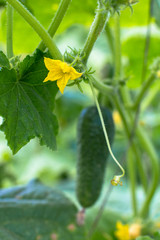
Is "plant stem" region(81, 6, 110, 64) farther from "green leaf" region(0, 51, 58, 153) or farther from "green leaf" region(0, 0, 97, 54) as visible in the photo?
"green leaf" region(0, 0, 97, 54)

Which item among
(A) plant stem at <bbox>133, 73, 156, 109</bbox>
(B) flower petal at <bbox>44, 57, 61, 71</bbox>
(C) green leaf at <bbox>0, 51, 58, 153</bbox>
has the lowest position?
(A) plant stem at <bbox>133, 73, 156, 109</bbox>

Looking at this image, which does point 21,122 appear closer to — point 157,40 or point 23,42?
point 23,42

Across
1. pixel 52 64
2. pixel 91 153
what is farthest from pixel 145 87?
pixel 52 64

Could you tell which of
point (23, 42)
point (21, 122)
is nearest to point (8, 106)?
point (21, 122)

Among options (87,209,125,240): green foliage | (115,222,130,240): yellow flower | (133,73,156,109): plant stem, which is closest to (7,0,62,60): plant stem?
(133,73,156,109): plant stem

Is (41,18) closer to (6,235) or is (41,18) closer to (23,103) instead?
Result: (23,103)

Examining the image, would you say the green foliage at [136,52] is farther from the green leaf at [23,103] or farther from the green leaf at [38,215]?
the green leaf at [23,103]

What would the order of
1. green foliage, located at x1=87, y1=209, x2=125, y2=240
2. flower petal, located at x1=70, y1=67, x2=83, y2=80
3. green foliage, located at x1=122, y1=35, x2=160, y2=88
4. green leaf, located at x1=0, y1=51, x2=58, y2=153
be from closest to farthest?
flower petal, located at x1=70, y1=67, x2=83, y2=80
green leaf, located at x1=0, y1=51, x2=58, y2=153
green foliage, located at x1=87, y1=209, x2=125, y2=240
green foliage, located at x1=122, y1=35, x2=160, y2=88
